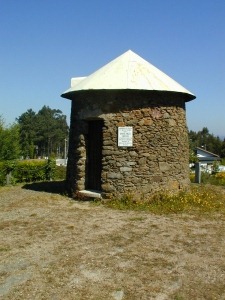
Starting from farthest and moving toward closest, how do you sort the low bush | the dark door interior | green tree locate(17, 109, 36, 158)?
1. green tree locate(17, 109, 36, 158)
2. the low bush
3. the dark door interior

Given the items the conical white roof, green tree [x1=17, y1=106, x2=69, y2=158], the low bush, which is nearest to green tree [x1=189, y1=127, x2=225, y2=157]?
green tree [x1=17, y1=106, x2=69, y2=158]

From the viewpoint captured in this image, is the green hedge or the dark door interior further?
the green hedge

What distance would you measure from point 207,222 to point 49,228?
3.48m

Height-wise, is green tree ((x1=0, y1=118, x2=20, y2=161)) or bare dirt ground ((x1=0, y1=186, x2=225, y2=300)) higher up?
green tree ((x1=0, y1=118, x2=20, y2=161))

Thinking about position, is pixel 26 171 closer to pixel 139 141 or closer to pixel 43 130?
pixel 139 141

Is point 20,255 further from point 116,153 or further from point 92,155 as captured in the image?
point 92,155

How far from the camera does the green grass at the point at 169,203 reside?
8.98m

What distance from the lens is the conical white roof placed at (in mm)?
9695

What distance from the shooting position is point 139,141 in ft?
31.8

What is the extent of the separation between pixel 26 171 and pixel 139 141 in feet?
24.6

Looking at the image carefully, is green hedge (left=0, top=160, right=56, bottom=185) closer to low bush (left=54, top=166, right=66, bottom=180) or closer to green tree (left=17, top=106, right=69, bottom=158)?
low bush (left=54, top=166, right=66, bottom=180)

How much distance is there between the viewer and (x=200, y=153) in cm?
5894

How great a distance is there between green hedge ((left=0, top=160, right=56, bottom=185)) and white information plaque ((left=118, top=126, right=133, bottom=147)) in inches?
262

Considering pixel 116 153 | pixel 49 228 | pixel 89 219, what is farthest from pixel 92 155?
pixel 49 228
